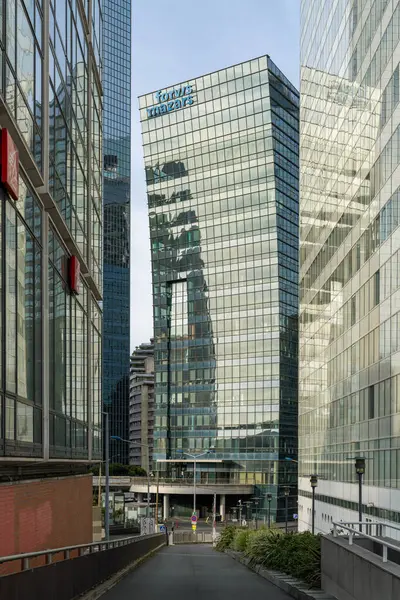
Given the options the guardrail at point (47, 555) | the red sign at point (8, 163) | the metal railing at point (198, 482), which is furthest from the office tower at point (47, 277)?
the metal railing at point (198, 482)

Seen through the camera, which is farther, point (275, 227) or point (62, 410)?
point (275, 227)

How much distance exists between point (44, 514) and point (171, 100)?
5341 inches

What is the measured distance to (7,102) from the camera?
51.7ft

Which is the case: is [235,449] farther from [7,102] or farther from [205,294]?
[7,102]

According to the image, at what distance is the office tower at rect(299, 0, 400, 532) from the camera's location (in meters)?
39.7

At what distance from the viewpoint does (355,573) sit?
45.9 feet

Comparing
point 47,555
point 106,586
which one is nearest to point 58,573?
point 47,555

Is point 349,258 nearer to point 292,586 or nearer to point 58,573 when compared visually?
point 292,586

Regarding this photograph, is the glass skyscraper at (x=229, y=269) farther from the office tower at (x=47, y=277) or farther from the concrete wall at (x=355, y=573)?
the concrete wall at (x=355, y=573)

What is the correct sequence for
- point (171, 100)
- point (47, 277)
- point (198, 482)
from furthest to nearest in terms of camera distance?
point (171, 100)
point (198, 482)
point (47, 277)

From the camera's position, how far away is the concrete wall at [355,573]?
38.3 feet

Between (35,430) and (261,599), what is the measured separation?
238 inches

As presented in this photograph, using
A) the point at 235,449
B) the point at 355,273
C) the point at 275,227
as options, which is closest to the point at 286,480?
the point at 235,449

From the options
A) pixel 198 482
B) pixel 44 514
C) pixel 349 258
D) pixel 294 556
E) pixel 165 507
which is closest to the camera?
pixel 44 514
